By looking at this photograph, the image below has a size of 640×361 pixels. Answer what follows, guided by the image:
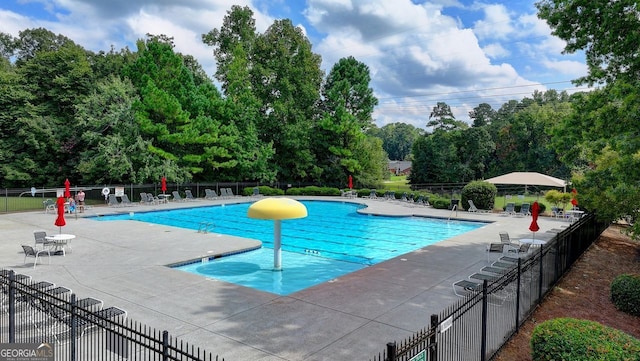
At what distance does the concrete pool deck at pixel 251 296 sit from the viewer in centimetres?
705

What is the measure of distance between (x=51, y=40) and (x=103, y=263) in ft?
176

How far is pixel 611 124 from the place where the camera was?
10.1 meters

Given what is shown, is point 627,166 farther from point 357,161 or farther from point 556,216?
point 357,161

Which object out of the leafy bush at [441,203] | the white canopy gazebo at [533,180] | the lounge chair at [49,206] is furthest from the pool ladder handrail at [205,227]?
the white canopy gazebo at [533,180]

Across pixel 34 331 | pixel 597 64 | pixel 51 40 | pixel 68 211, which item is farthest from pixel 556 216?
pixel 51 40

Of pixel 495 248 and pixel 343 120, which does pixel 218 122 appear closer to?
pixel 343 120

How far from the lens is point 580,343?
5.70 m

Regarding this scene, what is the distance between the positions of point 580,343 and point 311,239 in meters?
14.9

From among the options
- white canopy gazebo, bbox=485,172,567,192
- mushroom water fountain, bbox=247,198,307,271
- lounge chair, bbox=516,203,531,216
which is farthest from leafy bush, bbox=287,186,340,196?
mushroom water fountain, bbox=247,198,307,271

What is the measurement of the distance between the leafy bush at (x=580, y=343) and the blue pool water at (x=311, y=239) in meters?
6.82

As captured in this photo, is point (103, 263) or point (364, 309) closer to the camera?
point (364, 309)

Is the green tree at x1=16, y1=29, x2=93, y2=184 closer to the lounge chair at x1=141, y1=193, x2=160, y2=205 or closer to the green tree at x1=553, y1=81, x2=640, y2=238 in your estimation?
the lounge chair at x1=141, y1=193, x2=160, y2=205

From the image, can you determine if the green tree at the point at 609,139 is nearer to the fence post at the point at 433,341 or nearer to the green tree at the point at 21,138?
the fence post at the point at 433,341

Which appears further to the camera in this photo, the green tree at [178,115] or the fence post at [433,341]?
the green tree at [178,115]
